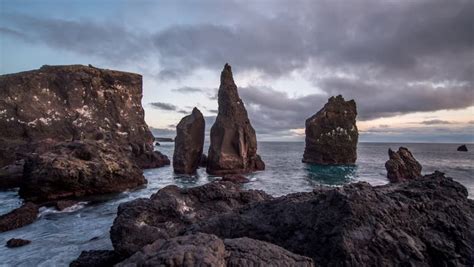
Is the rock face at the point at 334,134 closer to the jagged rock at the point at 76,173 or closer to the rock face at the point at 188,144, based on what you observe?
the rock face at the point at 188,144

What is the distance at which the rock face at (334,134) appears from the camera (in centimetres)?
6028

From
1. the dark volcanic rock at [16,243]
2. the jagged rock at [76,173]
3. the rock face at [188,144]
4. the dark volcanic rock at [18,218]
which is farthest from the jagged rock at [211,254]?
the rock face at [188,144]

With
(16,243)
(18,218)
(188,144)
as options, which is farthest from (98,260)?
(188,144)

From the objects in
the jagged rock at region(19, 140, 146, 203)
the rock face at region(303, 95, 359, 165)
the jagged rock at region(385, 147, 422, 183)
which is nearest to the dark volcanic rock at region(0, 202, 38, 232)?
the jagged rock at region(19, 140, 146, 203)

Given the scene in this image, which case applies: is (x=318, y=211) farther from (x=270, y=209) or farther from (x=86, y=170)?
(x=86, y=170)

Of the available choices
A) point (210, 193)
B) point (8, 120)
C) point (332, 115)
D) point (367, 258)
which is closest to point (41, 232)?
point (210, 193)

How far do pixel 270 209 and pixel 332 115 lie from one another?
193ft

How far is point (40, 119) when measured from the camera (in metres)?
50.8

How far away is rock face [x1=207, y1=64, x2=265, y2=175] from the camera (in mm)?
41656

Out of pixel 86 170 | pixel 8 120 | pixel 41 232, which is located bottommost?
pixel 41 232

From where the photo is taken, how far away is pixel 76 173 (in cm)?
2220

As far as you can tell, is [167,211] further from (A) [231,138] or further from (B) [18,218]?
(A) [231,138]

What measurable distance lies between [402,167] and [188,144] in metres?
28.8

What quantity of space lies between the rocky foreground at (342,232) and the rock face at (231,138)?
34.7 metres
